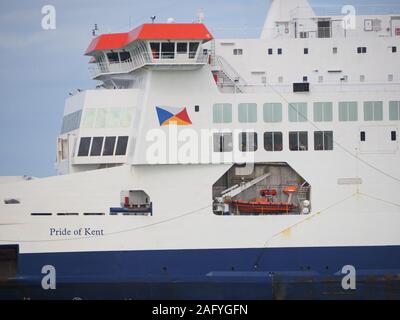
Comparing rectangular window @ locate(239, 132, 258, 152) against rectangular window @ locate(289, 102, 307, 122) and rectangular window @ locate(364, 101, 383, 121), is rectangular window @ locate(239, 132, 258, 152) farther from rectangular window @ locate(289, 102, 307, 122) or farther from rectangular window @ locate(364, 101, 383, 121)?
rectangular window @ locate(364, 101, 383, 121)

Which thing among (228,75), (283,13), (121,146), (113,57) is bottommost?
(121,146)

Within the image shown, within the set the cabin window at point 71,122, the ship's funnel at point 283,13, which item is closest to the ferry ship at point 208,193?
the cabin window at point 71,122

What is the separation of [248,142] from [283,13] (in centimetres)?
466

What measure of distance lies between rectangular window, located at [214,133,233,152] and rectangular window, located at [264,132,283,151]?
91 centimetres

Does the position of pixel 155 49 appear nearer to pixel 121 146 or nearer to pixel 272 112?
pixel 121 146

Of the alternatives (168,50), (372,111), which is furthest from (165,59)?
(372,111)

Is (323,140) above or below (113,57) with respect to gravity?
below

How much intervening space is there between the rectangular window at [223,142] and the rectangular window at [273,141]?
2.97 feet

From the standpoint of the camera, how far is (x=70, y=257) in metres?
46.8

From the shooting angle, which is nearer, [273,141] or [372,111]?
[273,141]

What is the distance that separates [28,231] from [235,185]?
17.8 ft

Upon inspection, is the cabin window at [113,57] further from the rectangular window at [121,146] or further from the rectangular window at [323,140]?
the rectangular window at [323,140]

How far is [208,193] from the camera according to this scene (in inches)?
1860
